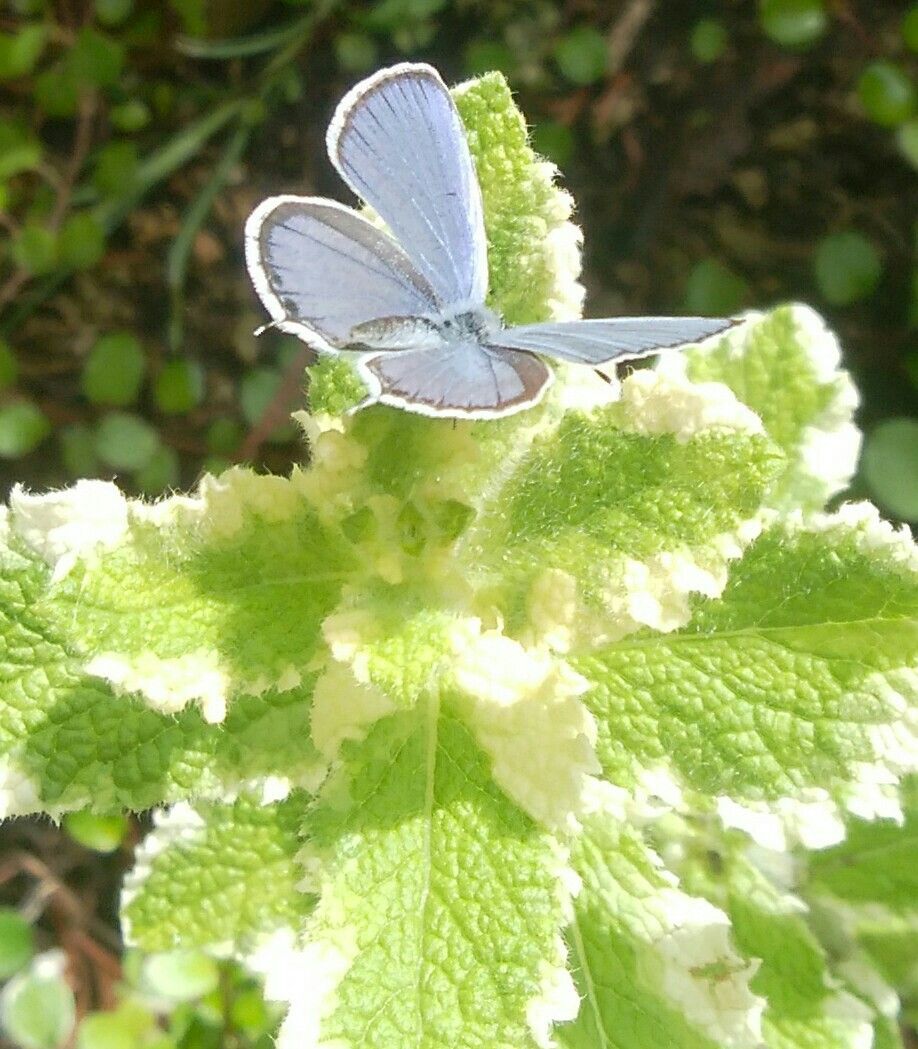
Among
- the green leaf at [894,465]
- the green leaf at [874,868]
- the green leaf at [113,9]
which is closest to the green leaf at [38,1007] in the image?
the green leaf at [874,868]

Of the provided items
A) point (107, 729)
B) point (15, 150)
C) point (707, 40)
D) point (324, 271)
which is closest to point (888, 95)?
point (707, 40)

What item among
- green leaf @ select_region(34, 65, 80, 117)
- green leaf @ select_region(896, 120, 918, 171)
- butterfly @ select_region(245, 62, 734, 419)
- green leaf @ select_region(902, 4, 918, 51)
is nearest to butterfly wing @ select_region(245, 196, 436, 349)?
butterfly @ select_region(245, 62, 734, 419)

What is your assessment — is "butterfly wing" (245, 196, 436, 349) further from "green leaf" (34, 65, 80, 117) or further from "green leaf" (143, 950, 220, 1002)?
"green leaf" (34, 65, 80, 117)

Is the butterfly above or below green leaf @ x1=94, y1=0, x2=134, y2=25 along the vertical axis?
below

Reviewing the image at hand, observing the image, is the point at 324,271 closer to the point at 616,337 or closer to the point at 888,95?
the point at 616,337

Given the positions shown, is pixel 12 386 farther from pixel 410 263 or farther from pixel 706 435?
pixel 706 435

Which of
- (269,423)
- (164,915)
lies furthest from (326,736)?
Result: (269,423)
